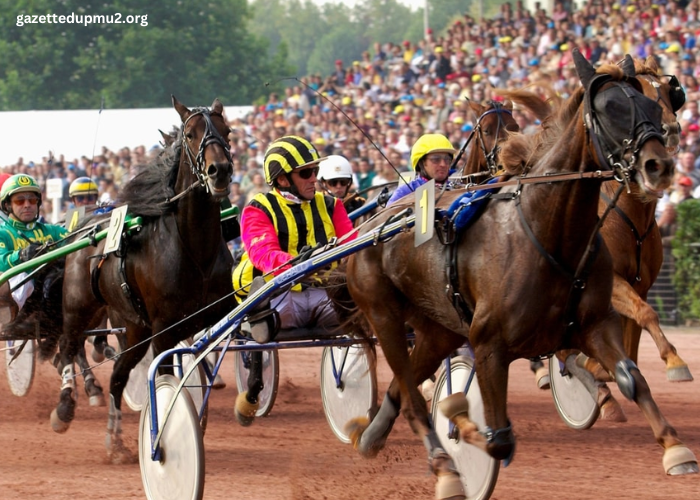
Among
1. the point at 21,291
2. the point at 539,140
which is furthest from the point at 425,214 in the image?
the point at 21,291

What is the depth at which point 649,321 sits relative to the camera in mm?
5781

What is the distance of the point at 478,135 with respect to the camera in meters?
7.02

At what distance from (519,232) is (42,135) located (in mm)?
17141

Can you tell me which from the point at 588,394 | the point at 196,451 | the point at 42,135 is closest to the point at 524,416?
the point at 588,394

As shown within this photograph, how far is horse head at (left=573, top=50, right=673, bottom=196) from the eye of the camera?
3666 mm

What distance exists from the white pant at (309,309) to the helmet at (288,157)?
612 millimetres

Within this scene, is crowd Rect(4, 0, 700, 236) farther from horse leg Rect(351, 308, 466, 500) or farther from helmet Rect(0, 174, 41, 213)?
horse leg Rect(351, 308, 466, 500)

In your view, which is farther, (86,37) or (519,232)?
(86,37)

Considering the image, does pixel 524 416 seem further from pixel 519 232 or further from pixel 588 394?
pixel 519 232

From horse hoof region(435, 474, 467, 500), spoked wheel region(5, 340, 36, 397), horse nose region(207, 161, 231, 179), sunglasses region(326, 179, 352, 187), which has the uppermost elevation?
horse nose region(207, 161, 231, 179)

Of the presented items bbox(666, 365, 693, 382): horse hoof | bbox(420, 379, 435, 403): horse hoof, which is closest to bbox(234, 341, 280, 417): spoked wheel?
bbox(420, 379, 435, 403): horse hoof

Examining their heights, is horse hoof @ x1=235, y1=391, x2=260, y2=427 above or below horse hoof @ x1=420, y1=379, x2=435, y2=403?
above

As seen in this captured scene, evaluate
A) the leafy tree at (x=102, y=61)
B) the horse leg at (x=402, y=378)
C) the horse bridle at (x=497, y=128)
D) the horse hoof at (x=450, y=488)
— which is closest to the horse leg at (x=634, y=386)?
the horse hoof at (x=450, y=488)

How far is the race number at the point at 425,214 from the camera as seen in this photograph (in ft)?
14.6
